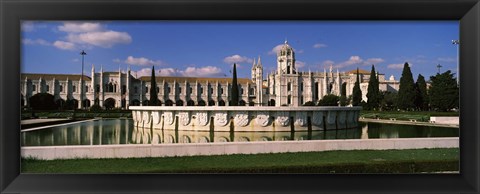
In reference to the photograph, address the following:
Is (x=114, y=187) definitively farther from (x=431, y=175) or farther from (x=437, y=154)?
(x=437, y=154)

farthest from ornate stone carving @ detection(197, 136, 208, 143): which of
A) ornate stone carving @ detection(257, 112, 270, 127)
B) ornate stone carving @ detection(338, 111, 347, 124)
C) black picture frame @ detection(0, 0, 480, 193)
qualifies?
black picture frame @ detection(0, 0, 480, 193)

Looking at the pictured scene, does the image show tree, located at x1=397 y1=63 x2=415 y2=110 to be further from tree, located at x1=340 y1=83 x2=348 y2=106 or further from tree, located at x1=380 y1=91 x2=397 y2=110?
tree, located at x1=340 y1=83 x2=348 y2=106

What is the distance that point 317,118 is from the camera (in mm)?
13031

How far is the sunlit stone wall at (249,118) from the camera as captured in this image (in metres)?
12.4

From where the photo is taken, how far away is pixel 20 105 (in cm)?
396

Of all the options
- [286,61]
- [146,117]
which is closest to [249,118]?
[146,117]

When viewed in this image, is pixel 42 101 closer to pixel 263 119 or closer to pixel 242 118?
pixel 242 118

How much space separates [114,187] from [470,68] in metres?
3.62

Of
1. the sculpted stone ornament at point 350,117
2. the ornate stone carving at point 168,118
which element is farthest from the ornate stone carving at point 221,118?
the sculpted stone ornament at point 350,117

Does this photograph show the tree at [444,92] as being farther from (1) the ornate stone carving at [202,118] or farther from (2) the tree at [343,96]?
(1) the ornate stone carving at [202,118]

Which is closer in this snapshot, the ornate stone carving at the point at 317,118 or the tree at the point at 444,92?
the ornate stone carving at the point at 317,118

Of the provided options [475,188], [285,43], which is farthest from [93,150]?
[285,43]
